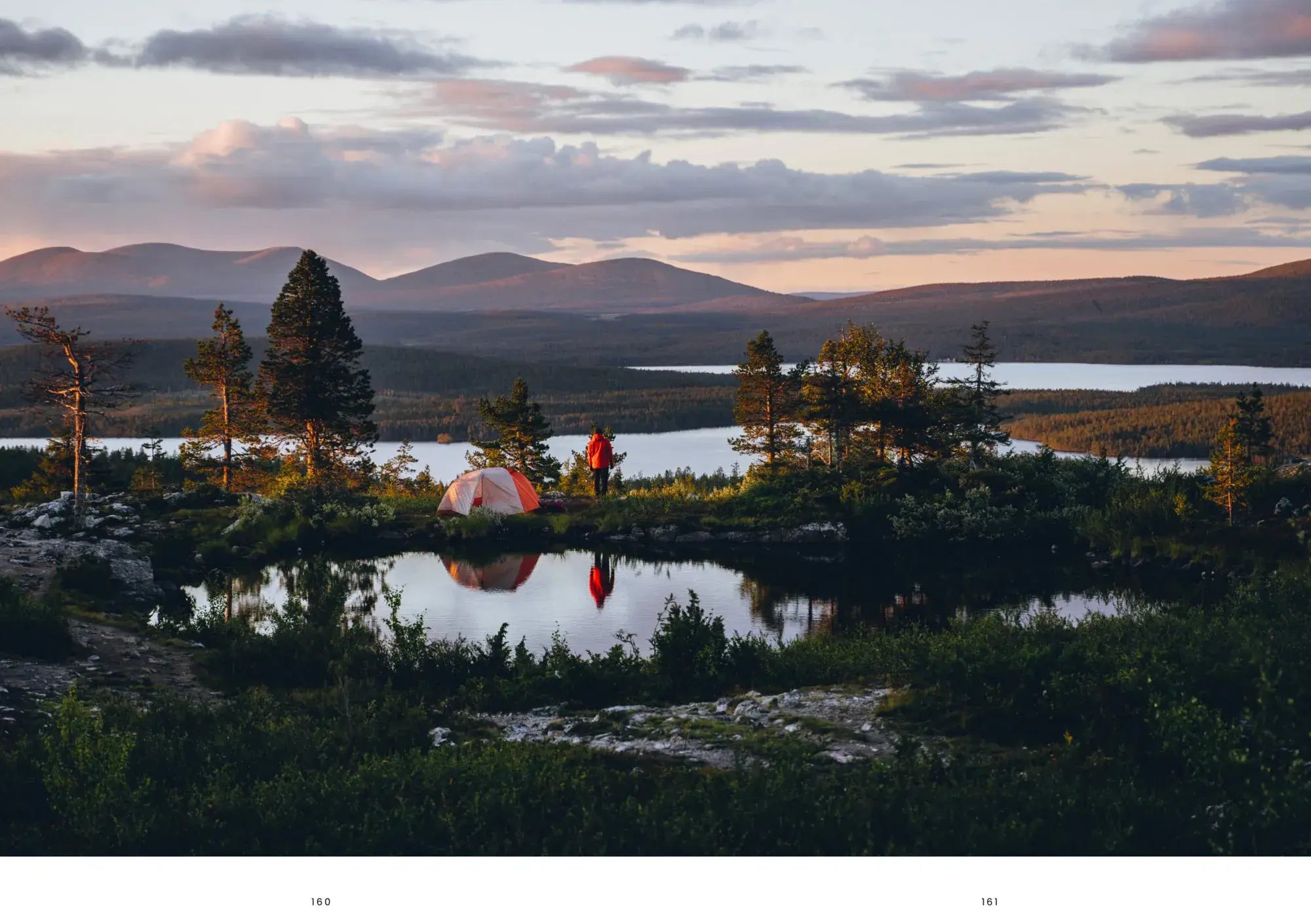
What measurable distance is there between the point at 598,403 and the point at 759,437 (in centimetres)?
6648

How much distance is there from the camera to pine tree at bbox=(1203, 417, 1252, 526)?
22609mm

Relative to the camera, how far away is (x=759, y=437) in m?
38.4

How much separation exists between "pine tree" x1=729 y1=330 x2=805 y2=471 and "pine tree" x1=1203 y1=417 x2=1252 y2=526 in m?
13.7

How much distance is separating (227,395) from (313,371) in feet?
15.5

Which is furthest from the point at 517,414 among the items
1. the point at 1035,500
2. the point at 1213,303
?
the point at 1213,303

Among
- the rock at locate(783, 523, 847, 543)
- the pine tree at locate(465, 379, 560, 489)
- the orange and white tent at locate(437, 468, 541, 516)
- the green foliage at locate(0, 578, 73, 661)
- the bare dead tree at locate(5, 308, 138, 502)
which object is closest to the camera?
the green foliage at locate(0, 578, 73, 661)

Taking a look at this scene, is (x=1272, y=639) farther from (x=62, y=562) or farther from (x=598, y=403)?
(x=598, y=403)

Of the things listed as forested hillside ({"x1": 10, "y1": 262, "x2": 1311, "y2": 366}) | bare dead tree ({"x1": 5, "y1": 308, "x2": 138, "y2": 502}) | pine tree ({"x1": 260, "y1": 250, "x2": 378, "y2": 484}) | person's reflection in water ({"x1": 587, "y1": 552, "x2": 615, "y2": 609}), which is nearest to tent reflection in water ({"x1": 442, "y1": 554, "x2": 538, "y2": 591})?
person's reflection in water ({"x1": 587, "y1": 552, "x2": 615, "y2": 609})

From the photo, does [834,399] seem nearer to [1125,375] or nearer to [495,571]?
[495,571]

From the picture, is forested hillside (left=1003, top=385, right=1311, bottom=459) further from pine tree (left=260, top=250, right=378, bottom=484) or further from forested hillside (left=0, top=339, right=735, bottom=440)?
forested hillside (left=0, top=339, right=735, bottom=440)

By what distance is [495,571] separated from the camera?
72.4 feet

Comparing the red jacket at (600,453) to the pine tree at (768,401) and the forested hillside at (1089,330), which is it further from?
the forested hillside at (1089,330)

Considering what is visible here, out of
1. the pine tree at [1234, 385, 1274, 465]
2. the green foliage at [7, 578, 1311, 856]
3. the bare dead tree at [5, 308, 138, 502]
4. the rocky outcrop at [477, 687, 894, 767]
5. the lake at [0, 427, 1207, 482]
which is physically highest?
the bare dead tree at [5, 308, 138, 502]

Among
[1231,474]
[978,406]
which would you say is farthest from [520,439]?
[1231,474]
